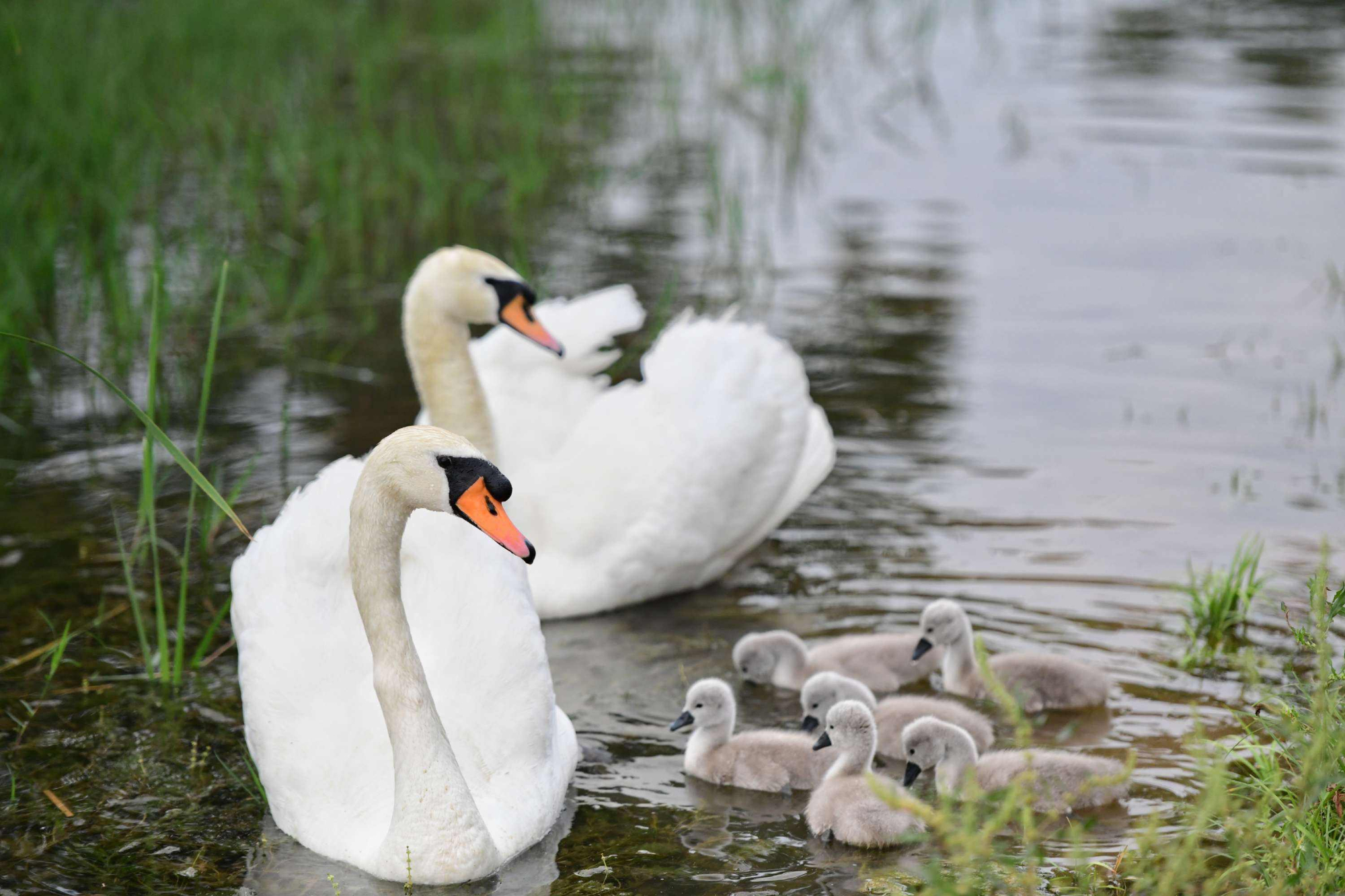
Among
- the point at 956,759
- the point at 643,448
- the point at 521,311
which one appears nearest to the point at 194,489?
the point at 521,311

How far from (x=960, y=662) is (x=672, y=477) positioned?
1295 millimetres

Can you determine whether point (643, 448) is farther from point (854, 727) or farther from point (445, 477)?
point (445, 477)

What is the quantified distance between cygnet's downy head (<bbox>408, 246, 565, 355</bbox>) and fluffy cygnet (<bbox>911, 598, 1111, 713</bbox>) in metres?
1.88

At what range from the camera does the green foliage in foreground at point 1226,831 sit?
2936mm

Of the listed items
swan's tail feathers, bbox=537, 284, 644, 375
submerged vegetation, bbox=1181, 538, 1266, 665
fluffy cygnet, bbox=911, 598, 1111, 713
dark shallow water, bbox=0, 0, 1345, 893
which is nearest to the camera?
dark shallow water, bbox=0, 0, 1345, 893

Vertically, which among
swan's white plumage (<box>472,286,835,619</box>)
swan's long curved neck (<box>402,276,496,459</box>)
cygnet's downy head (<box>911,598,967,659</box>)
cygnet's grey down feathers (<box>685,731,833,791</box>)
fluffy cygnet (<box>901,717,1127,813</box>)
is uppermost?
swan's long curved neck (<box>402,276,496,459</box>)

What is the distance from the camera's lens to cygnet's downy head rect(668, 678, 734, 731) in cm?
496

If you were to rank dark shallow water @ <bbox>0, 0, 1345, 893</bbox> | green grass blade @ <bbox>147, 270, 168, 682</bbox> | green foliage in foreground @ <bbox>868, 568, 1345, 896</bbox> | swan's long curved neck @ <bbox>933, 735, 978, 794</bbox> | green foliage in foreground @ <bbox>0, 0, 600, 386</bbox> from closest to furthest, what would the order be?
green foliage in foreground @ <bbox>868, 568, 1345, 896</bbox>
swan's long curved neck @ <bbox>933, 735, 978, 794</bbox>
green grass blade @ <bbox>147, 270, 168, 682</bbox>
dark shallow water @ <bbox>0, 0, 1345, 893</bbox>
green foliage in foreground @ <bbox>0, 0, 600, 386</bbox>

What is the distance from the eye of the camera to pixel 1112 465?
7.37 m

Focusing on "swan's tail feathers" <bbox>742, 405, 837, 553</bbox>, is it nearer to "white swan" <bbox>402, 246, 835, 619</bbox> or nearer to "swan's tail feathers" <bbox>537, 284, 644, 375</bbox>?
"white swan" <bbox>402, 246, 835, 619</bbox>

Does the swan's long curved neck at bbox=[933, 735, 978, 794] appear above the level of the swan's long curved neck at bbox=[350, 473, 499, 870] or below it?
below

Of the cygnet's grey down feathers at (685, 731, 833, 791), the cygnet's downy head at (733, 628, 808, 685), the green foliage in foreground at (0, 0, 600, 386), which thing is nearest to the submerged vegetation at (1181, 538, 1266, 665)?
the cygnet's downy head at (733, 628, 808, 685)

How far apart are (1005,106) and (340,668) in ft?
35.7

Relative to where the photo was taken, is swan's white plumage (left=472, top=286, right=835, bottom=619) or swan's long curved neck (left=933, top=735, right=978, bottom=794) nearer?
swan's long curved neck (left=933, top=735, right=978, bottom=794)
